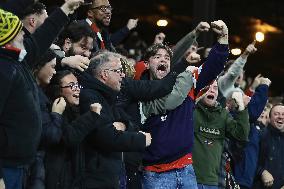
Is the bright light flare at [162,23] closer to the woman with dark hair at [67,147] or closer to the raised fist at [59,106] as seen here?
the woman with dark hair at [67,147]

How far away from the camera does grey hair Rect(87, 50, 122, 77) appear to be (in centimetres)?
643

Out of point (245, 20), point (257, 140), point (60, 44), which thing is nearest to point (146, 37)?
point (245, 20)

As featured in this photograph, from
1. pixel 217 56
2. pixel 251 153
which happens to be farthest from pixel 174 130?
pixel 251 153

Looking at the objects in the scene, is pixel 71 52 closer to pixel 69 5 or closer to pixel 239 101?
pixel 69 5

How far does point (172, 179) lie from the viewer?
7.15 metres

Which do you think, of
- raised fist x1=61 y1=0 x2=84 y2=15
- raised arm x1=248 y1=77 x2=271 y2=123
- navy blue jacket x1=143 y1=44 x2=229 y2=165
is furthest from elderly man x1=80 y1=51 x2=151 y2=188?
raised arm x1=248 y1=77 x2=271 y2=123

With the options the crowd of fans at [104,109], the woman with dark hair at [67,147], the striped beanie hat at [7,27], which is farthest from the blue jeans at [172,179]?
the striped beanie hat at [7,27]

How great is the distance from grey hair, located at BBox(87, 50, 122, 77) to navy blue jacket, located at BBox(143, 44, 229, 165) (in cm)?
101

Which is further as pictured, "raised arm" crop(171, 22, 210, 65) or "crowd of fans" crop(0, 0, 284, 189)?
"raised arm" crop(171, 22, 210, 65)

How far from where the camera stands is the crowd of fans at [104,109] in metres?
5.43

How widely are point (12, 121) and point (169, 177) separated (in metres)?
2.22

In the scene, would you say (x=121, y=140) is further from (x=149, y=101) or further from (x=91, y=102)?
(x=149, y=101)

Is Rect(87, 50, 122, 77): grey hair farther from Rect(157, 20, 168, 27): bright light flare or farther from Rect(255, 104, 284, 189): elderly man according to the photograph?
Rect(157, 20, 168, 27): bright light flare

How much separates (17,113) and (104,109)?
1.04 meters
